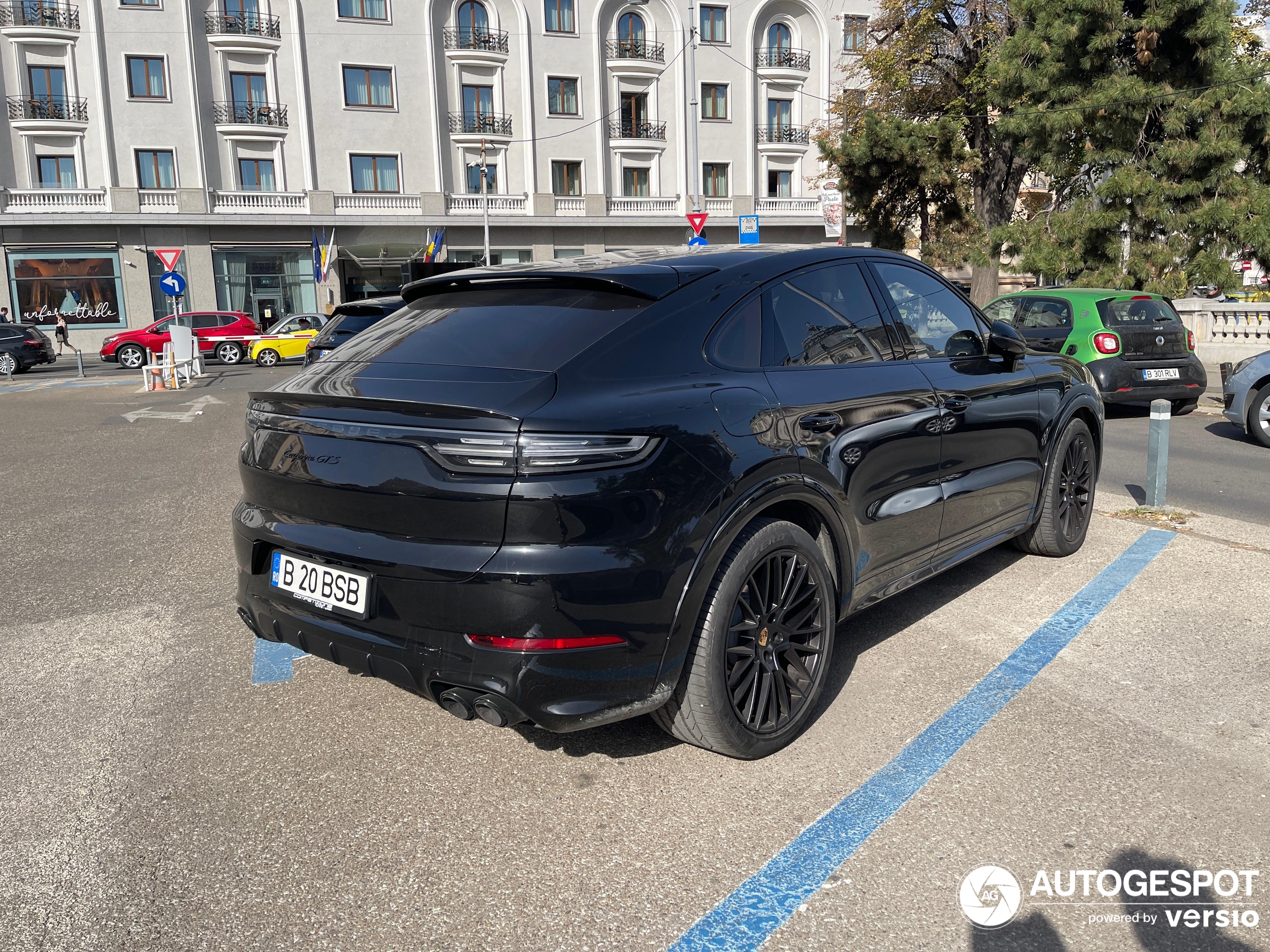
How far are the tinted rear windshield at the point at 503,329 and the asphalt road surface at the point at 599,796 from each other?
1.33 meters

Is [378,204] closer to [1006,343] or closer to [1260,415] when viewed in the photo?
[1260,415]

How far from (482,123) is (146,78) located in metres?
12.4

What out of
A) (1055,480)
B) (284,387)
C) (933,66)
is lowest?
(1055,480)

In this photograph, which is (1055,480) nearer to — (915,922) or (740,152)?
(915,922)

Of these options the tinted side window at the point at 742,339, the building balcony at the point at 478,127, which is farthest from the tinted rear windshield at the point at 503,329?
the building balcony at the point at 478,127

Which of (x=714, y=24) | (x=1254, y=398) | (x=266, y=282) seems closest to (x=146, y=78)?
(x=266, y=282)

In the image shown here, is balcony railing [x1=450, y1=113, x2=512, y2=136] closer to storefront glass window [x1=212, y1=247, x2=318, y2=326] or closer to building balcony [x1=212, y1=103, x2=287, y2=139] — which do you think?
building balcony [x1=212, y1=103, x2=287, y2=139]

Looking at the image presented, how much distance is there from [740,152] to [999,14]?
22.3 metres

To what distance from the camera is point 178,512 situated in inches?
291

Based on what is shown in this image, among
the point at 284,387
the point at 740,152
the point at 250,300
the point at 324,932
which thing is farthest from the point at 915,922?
the point at 740,152

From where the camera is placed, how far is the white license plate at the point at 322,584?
2854 mm

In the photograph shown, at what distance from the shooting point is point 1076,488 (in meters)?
5.45

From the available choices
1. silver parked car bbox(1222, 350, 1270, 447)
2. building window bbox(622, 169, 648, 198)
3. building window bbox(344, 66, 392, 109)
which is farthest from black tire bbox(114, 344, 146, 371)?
silver parked car bbox(1222, 350, 1270, 447)

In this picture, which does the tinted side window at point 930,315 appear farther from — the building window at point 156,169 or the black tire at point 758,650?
the building window at point 156,169
